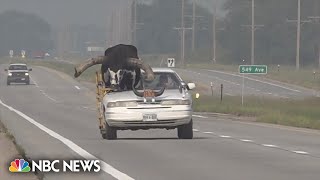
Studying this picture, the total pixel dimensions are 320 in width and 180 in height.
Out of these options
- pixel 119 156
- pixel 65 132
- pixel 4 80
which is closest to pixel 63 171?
pixel 119 156

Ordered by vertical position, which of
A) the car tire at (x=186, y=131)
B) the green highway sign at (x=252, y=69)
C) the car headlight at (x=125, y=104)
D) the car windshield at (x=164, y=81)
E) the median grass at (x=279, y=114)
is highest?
the car windshield at (x=164, y=81)

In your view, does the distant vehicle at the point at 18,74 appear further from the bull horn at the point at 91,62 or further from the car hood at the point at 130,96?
the car hood at the point at 130,96

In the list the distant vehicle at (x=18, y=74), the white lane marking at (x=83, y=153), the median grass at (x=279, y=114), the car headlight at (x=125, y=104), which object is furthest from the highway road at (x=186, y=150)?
the distant vehicle at (x=18, y=74)

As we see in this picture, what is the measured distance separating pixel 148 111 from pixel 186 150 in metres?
3.14

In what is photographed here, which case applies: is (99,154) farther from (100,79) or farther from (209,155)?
(100,79)

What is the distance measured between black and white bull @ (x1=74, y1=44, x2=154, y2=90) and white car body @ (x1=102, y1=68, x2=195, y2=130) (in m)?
0.71

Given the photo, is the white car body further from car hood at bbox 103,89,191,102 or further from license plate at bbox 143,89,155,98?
license plate at bbox 143,89,155,98

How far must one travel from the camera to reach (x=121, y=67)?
89.7ft

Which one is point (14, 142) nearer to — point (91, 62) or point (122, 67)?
point (122, 67)

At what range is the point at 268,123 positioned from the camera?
41.4 metres

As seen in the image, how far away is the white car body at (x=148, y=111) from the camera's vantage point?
2638 centimetres

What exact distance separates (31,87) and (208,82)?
56.1 ft

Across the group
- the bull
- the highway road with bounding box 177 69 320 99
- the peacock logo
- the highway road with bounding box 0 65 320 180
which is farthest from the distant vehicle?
the peacock logo

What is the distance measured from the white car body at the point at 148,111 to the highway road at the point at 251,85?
5620 centimetres
